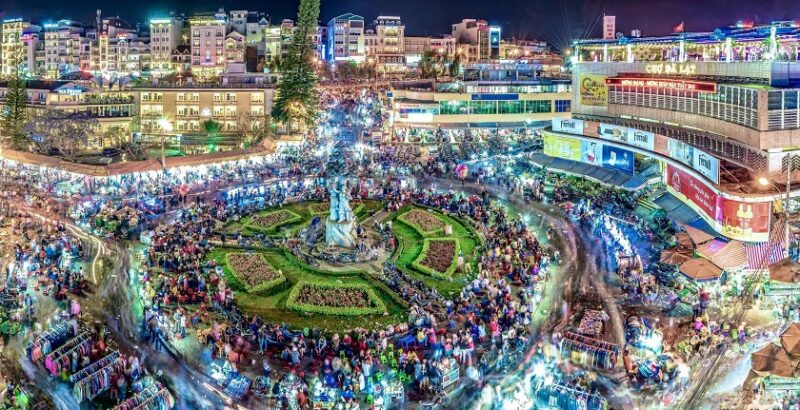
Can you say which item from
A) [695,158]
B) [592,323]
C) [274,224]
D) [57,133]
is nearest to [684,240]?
[695,158]

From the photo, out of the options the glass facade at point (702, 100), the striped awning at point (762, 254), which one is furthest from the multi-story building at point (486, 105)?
the striped awning at point (762, 254)

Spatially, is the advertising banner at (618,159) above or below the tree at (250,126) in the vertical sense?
below

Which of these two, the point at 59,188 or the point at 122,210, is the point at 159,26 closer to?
the point at 59,188

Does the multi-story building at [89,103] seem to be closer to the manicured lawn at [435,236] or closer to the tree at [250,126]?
the tree at [250,126]

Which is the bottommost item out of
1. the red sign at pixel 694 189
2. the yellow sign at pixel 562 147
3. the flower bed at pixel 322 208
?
the flower bed at pixel 322 208

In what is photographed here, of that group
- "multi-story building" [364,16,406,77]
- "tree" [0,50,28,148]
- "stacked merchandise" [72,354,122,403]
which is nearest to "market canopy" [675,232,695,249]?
"stacked merchandise" [72,354,122,403]

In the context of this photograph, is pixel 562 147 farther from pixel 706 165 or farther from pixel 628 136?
pixel 706 165

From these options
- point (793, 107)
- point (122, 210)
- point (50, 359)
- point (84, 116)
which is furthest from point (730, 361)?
point (84, 116)
